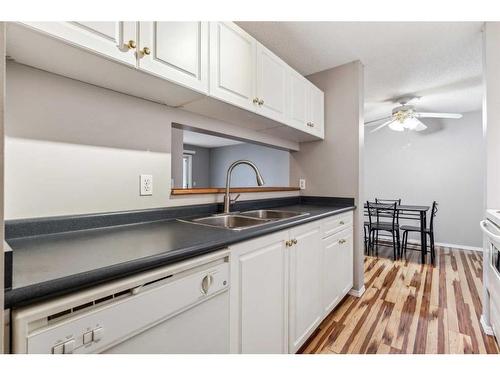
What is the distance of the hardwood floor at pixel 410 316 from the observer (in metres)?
1.57

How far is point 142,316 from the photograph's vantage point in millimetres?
684

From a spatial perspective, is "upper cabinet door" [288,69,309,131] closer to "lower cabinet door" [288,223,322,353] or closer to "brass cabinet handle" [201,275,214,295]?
"lower cabinet door" [288,223,322,353]

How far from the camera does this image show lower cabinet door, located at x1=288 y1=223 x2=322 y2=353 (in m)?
1.38

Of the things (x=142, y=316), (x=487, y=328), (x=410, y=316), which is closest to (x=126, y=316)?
(x=142, y=316)

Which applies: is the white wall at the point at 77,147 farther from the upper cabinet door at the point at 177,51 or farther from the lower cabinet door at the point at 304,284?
the lower cabinet door at the point at 304,284

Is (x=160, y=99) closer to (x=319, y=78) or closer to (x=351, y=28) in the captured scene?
(x=351, y=28)

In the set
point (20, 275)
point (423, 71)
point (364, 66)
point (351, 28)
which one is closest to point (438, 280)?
point (423, 71)

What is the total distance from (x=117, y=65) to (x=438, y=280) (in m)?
3.49

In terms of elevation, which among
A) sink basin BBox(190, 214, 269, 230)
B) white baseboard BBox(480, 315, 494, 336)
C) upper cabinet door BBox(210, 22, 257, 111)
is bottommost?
white baseboard BBox(480, 315, 494, 336)

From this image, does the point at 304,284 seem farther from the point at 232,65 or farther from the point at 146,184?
the point at 232,65

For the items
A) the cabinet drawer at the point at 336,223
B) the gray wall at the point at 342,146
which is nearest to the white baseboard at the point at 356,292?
the gray wall at the point at 342,146

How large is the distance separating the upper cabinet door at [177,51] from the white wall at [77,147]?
0.33 metres

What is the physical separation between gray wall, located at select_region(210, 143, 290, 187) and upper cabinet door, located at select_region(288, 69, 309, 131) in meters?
3.02

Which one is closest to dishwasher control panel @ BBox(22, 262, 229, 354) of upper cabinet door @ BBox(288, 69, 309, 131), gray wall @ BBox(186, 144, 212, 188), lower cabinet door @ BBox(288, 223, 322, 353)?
lower cabinet door @ BBox(288, 223, 322, 353)
